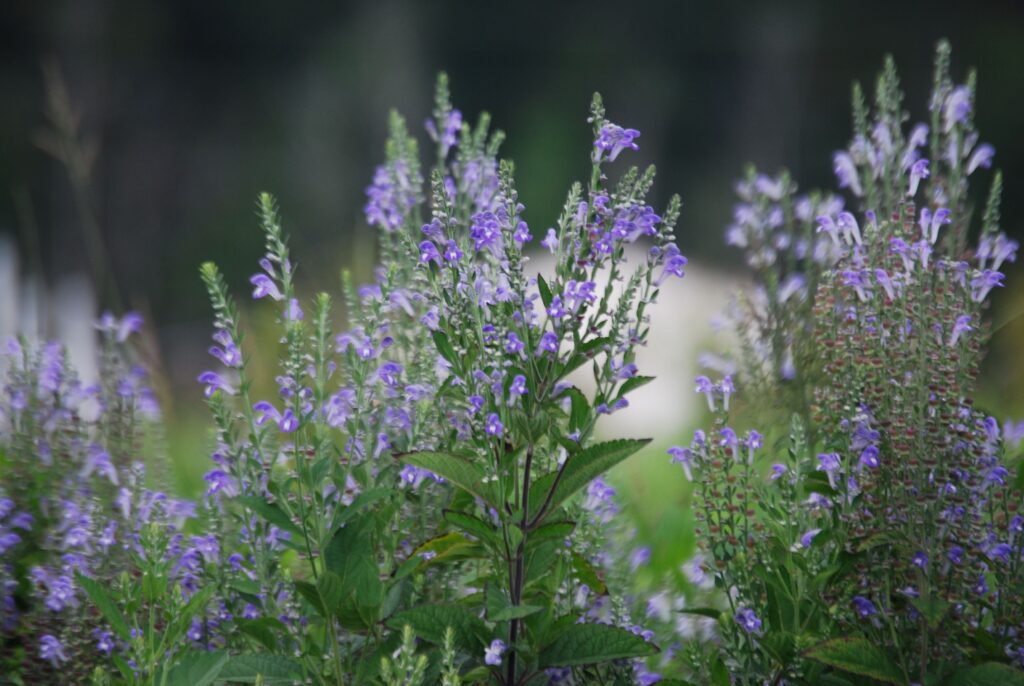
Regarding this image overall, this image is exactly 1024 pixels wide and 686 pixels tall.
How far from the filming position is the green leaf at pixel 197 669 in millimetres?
1667

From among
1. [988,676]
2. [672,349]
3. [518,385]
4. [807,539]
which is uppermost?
[672,349]

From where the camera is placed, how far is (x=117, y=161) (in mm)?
18547

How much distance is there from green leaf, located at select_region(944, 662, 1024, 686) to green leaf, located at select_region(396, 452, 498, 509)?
31.4 inches

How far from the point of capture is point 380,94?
53.6ft

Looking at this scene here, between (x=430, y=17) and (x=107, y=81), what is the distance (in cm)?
591

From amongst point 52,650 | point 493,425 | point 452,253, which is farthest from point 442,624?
point 52,650

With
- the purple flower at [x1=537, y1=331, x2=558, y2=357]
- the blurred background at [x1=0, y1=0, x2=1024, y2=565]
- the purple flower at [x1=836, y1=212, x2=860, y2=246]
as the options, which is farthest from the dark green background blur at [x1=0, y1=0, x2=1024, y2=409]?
the purple flower at [x1=537, y1=331, x2=558, y2=357]

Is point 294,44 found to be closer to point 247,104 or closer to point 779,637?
point 247,104

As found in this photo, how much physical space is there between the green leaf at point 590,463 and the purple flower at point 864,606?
562 millimetres

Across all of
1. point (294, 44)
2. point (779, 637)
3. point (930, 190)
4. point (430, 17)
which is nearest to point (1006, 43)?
point (430, 17)

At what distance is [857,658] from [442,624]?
0.64 metres

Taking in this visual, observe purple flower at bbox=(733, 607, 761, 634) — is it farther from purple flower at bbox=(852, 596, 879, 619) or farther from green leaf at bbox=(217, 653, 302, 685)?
green leaf at bbox=(217, 653, 302, 685)

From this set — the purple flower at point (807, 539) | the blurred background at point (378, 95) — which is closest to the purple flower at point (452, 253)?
the purple flower at point (807, 539)

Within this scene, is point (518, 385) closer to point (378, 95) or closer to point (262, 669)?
point (262, 669)
